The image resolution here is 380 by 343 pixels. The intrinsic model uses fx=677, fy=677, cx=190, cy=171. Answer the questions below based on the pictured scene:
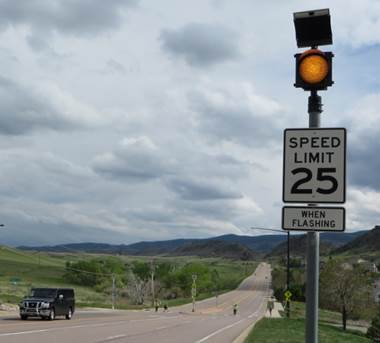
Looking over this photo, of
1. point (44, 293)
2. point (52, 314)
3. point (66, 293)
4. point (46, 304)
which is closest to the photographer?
point (46, 304)

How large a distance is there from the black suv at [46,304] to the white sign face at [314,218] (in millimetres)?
29505

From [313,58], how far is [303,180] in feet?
3.91

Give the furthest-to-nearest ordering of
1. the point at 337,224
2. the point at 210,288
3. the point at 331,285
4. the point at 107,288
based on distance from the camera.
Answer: the point at 210,288 < the point at 107,288 < the point at 331,285 < the point at 337,224

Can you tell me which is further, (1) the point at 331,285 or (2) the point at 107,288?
(2) the point at 107,288

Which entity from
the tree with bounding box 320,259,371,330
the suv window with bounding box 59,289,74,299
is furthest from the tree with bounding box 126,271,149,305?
the suv window with bounding box 59,289,74,299

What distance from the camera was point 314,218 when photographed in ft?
20.5

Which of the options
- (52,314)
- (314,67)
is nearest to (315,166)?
(314,67)

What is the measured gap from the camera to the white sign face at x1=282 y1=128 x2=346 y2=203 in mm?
6203

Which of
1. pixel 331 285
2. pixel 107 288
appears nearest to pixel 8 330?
pixel 331 285

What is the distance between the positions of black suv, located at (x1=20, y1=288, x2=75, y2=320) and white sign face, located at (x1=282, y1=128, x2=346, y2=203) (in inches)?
1165

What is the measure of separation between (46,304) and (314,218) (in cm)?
2977

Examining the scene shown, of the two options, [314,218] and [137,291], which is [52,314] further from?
[137,291]

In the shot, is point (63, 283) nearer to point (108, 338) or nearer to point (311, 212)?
point (108, 338)

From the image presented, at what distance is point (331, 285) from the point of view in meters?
73.2
